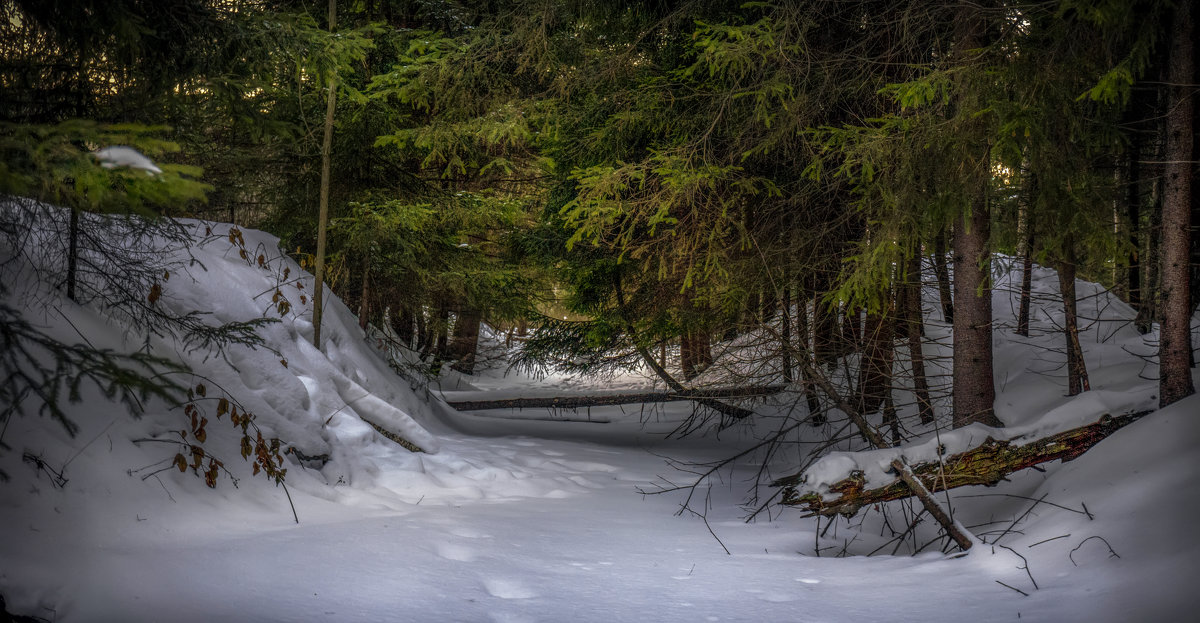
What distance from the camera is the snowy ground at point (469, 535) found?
140 inches

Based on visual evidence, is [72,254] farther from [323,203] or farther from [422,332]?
[422,332]

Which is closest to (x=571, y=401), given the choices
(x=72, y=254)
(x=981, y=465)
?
(x=981, y=465)

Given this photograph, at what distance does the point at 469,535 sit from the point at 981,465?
389 centimetres

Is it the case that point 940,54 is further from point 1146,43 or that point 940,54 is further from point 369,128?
point 369,128

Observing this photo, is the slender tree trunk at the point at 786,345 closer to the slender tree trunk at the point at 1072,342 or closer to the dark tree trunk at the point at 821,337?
the dark tree trunk at the point at 821,337

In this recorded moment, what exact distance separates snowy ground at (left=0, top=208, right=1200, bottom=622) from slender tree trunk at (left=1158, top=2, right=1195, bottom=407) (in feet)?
1.31

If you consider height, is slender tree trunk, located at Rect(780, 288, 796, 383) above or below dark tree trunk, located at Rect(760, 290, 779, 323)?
below

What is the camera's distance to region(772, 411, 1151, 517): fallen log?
5191mm

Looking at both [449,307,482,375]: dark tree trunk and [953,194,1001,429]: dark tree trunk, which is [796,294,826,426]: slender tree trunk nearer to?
[953,194,1001,429]: dark tree trunk

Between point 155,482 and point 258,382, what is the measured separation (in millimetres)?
1876

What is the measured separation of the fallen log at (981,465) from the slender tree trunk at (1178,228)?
37 cm

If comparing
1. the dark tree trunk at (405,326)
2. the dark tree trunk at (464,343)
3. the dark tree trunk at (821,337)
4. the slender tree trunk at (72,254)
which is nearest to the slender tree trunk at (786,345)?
the dark tree trunk at (821,337)

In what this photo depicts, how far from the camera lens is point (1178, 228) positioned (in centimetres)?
498

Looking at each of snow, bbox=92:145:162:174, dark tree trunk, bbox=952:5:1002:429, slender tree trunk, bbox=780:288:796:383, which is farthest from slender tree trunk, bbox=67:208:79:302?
dark tree trunk, bbox=952:5:1002:429
